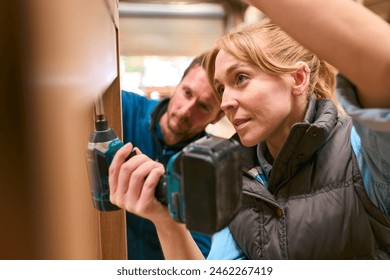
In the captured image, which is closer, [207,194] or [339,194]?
[207,194]

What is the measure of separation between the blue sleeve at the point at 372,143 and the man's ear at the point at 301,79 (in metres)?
0.10

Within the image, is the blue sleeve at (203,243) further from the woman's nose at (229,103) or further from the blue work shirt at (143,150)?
the woman's nose at (229,103)

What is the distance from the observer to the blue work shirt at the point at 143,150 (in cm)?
66

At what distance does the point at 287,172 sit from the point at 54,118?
13.8 inches

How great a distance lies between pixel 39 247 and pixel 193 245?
0.26m

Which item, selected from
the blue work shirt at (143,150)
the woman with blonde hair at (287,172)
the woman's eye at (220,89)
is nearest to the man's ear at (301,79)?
the woman with blonde hair at (287,172)

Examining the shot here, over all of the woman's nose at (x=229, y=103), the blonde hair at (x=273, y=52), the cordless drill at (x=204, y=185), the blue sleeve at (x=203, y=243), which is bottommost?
the blue sleeve at (x=203, y=243)

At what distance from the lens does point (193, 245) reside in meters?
0.58

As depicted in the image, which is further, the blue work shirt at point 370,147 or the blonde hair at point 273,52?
the blonde hair at point 273,52

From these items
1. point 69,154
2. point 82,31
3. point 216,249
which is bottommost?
point 216,249

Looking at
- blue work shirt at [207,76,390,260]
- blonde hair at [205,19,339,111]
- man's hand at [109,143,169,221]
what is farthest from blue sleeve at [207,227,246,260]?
blonde hair at [205,19,339,111]

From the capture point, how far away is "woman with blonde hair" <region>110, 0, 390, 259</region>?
0.51 metres

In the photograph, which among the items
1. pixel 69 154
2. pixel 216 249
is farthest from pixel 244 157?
pixel 69 154

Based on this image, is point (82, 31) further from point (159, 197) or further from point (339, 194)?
point (339, 194)
